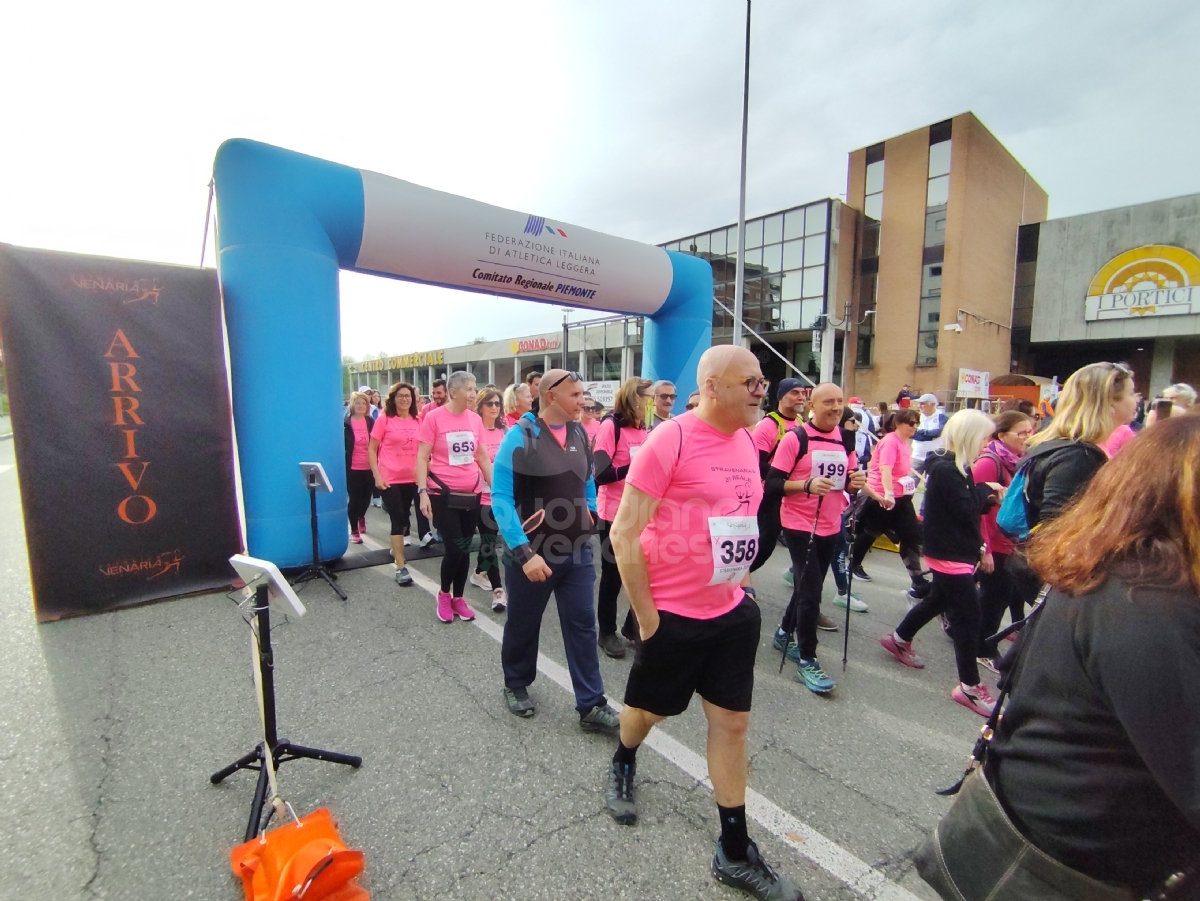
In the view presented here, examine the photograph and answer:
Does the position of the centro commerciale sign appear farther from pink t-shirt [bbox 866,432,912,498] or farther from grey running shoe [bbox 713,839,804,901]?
grey running shoe [bbox 713,839,804,901]

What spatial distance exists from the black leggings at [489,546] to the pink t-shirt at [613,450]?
41.1 inches

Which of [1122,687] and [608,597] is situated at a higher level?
[1122,687]

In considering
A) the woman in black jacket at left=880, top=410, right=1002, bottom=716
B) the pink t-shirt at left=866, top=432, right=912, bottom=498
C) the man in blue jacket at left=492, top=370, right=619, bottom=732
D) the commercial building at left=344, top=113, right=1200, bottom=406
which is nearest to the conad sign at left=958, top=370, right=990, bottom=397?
the commercial building at left=344, top=113, right=1200, bottom=406

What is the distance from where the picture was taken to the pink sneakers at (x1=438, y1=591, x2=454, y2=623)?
414 centimetres

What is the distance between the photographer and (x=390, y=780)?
239cm

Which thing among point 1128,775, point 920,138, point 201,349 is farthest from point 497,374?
point 1128,775

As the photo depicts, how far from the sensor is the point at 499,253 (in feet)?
20.2

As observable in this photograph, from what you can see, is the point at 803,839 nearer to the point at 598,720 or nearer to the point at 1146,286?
the point at 598,720

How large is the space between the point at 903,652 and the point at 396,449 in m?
4.68

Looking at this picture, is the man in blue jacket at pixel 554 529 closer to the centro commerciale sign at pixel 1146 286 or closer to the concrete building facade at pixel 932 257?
the concrete building facade at pixel 932 257

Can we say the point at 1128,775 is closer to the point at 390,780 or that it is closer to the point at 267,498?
the point at 390,780

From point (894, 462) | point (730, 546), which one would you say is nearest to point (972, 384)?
point (894, 462)

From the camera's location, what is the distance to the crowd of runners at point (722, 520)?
1896 mm

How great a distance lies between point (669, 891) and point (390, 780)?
128 cm
